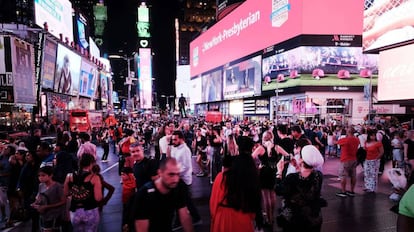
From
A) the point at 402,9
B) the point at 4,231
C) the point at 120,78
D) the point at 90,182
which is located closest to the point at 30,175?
the point at 4,231

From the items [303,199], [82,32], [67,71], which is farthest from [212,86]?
[303,199]

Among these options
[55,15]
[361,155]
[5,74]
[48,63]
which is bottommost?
[361,155]

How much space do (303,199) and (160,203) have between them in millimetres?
1619

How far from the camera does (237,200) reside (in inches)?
121

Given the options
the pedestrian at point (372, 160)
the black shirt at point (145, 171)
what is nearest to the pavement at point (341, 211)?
the pedestrian at point (372, 160)

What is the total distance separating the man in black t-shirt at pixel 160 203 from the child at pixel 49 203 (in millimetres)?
2081

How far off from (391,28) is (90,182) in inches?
661

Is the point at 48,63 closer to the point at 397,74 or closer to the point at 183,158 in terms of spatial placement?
the point at 183,158

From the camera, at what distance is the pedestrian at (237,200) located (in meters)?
3.07

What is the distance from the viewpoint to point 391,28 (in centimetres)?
1559

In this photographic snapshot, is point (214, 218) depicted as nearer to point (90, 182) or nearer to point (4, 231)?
point (90, 182)

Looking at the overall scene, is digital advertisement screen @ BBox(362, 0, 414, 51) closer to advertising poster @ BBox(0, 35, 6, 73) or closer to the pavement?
the pavement

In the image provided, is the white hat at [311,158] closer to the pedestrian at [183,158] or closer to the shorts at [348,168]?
the pedestrian at [183,158]

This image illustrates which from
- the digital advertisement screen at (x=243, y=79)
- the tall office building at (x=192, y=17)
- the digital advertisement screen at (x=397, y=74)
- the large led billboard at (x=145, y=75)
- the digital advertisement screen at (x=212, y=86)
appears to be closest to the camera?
the digital advertisement screen at (x=397, y=74)
